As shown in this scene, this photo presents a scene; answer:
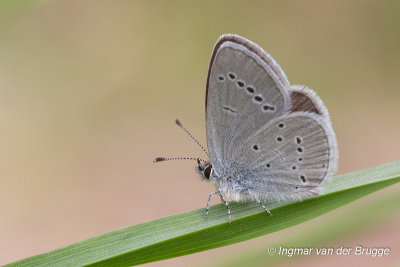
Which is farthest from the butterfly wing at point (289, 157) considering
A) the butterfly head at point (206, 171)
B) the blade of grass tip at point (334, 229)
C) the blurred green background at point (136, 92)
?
the blurred green background at point (136, 92)

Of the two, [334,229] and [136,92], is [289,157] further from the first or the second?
[136,92]

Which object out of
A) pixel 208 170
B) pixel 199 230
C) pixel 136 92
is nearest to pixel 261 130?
pixel 208 170

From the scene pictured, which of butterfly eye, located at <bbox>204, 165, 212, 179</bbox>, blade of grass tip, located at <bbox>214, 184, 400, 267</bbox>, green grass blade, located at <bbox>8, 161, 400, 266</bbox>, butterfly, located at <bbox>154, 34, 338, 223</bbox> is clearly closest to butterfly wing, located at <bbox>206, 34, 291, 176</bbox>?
butterfly, located at <bbox>154, 34, 338, 223</bbox>

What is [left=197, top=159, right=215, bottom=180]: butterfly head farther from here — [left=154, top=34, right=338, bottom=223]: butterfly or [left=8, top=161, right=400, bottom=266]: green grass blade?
[left=8, top=161, right=400, bottom=266]: green grass blade

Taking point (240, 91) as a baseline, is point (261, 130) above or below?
below

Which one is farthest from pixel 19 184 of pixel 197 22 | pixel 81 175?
pixel 197 22
